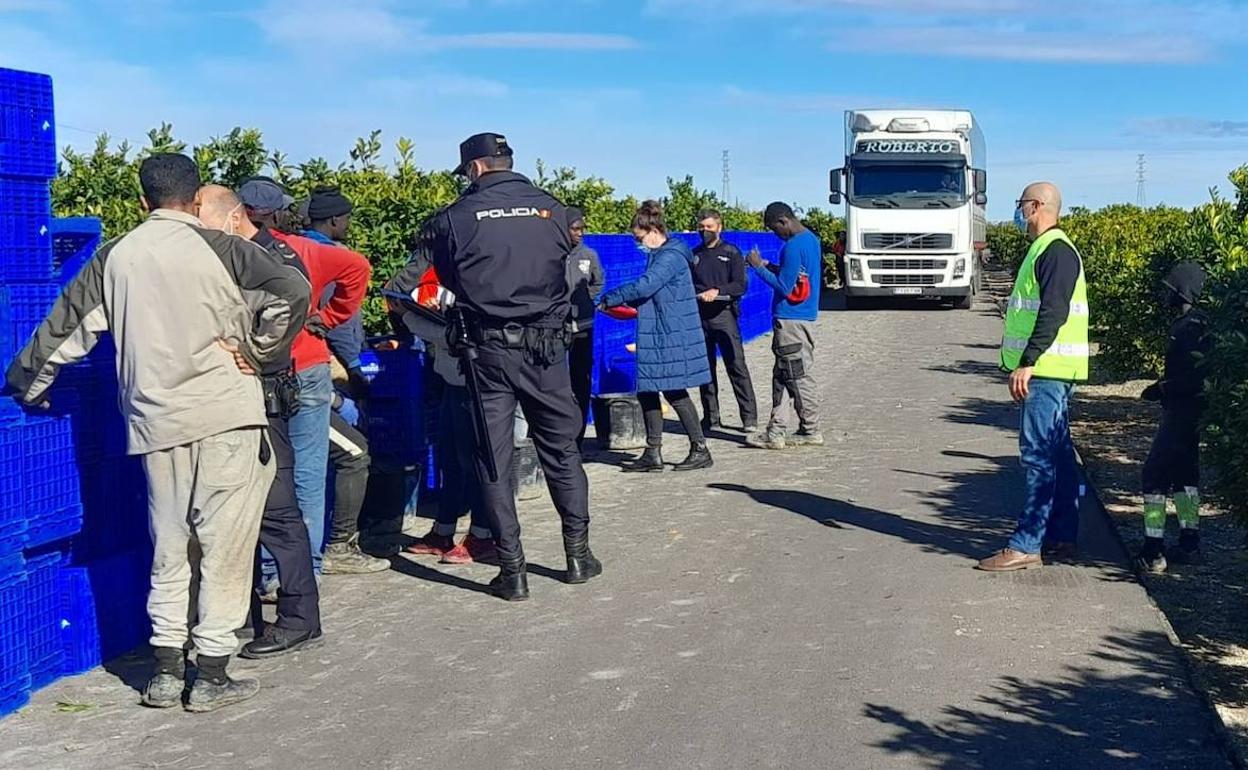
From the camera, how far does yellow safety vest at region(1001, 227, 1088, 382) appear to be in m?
6.73

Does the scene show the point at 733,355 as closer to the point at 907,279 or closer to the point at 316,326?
the point at 316,326

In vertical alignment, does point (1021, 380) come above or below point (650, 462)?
above

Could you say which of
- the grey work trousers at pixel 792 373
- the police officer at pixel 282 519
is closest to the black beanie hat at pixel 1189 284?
the grey work trousers at pixel 792 373

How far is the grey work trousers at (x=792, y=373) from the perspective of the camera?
10742 millimetres

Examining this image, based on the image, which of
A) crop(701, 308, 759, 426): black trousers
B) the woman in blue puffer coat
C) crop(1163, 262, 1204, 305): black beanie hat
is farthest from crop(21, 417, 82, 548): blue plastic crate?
crop(701, 308, 759, 426): black trousers

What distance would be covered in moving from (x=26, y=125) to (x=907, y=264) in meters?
24.6

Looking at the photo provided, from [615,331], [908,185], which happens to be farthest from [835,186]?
[615,331]

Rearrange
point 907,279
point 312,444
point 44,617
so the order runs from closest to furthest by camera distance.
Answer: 1. point 44,617
2. point 312,444
3. point 907,279

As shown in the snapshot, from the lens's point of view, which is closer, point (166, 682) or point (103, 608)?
point (166, 682)

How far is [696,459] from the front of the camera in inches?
396

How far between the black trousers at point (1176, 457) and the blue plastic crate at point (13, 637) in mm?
5364

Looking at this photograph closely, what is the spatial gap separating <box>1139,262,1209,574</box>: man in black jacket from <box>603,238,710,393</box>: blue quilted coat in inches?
132

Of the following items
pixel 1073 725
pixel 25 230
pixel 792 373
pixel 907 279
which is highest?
pixel 907 279

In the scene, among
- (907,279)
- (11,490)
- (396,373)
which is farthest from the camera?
(907,279)
